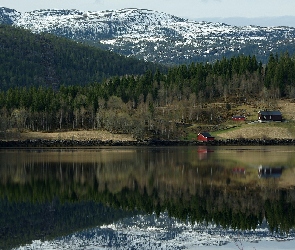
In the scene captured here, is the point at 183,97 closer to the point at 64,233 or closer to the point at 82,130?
the point at 82,130

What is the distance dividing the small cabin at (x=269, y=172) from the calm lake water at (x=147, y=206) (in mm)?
127

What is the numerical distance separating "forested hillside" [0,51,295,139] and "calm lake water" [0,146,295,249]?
69.9 m

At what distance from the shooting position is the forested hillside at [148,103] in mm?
160750

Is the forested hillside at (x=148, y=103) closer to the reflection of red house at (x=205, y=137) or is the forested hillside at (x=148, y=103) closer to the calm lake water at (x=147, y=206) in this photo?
the reflection of red house at (x=205, y=137)

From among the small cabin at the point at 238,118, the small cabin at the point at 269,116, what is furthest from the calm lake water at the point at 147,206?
the small cabin at the point at 238,118

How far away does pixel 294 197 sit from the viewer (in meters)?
59.2

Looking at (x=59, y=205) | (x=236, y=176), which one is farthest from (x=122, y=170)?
(x=59, y=205)

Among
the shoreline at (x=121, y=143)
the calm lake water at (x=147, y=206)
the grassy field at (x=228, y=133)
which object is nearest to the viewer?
the calm lake water at (x=147, y=206)

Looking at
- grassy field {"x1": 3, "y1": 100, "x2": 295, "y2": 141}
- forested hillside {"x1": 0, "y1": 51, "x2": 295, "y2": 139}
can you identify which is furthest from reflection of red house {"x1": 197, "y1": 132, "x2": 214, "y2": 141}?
forested hillside {"x1": 0, "y1": 51, "x2": 295, "y2": 139}

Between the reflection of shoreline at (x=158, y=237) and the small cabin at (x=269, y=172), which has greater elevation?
the reflection of shoreline at (x=158, y=237)

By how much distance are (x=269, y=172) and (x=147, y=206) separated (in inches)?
1145

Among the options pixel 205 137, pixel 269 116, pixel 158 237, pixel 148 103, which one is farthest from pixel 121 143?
pixel 158 237

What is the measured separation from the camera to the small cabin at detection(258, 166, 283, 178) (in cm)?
7711

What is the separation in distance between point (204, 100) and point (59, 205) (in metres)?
135
